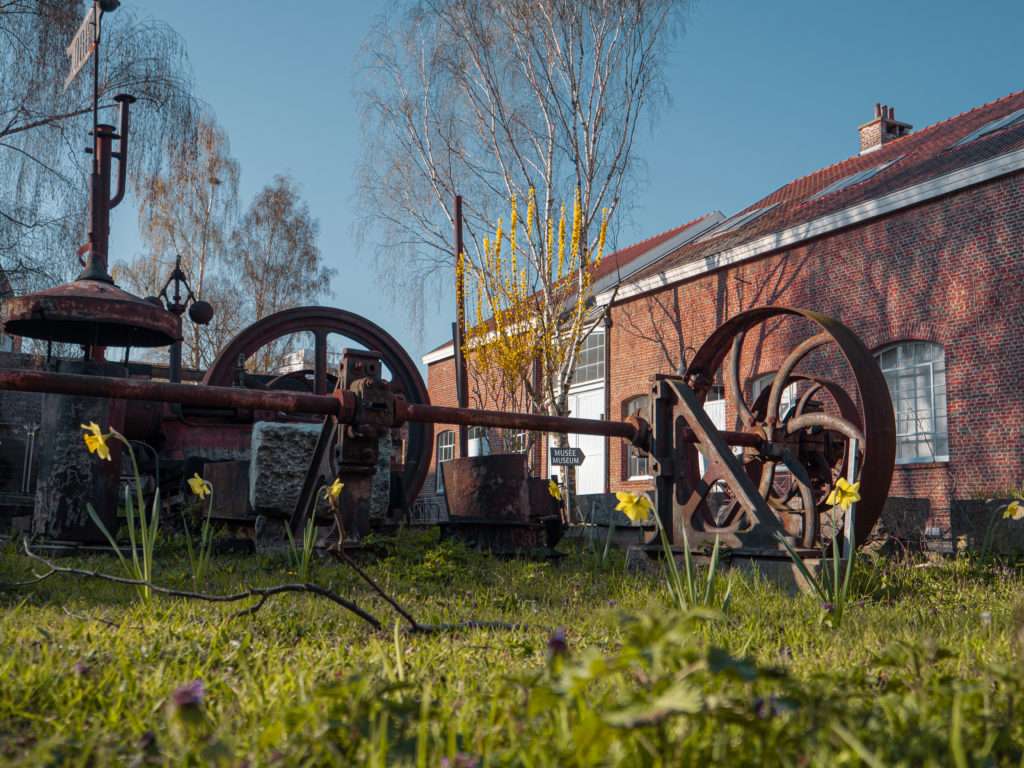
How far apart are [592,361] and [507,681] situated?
18.6 metres

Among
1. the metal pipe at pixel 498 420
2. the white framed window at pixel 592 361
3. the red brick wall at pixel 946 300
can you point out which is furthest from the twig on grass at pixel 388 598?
the white framed window at pixel 592 361

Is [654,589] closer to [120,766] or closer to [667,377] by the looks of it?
[667,377]

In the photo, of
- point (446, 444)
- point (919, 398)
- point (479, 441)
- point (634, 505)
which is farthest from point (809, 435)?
point (446, 444)

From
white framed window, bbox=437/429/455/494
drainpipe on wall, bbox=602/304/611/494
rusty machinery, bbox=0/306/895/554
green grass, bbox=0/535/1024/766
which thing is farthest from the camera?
white framed window, bbox=437/429/455/494

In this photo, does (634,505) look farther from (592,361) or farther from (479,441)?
(479,441)

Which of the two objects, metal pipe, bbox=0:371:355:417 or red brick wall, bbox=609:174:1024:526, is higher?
red brick wall, bbox=609:174:1024:526

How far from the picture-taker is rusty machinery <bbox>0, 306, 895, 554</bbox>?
416cm

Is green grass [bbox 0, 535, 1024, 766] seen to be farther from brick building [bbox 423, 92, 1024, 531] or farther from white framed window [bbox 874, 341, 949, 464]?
white framed window [bbox 874, 341, 949, 464]

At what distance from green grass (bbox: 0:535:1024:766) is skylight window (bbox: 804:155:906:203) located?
13858mm

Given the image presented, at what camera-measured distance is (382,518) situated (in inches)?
244

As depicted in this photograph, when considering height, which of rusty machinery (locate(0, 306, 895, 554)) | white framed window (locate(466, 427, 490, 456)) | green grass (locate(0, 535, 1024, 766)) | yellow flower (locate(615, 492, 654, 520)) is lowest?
green grass (locate(0, 535, 1024, 766))

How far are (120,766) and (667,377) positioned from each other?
13.3 ft

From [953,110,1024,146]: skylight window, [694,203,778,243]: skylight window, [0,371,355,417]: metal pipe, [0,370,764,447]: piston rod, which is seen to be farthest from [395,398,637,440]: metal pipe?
[694,203,778,243]: skylight window

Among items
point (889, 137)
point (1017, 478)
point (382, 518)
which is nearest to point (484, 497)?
point (382, 518)
